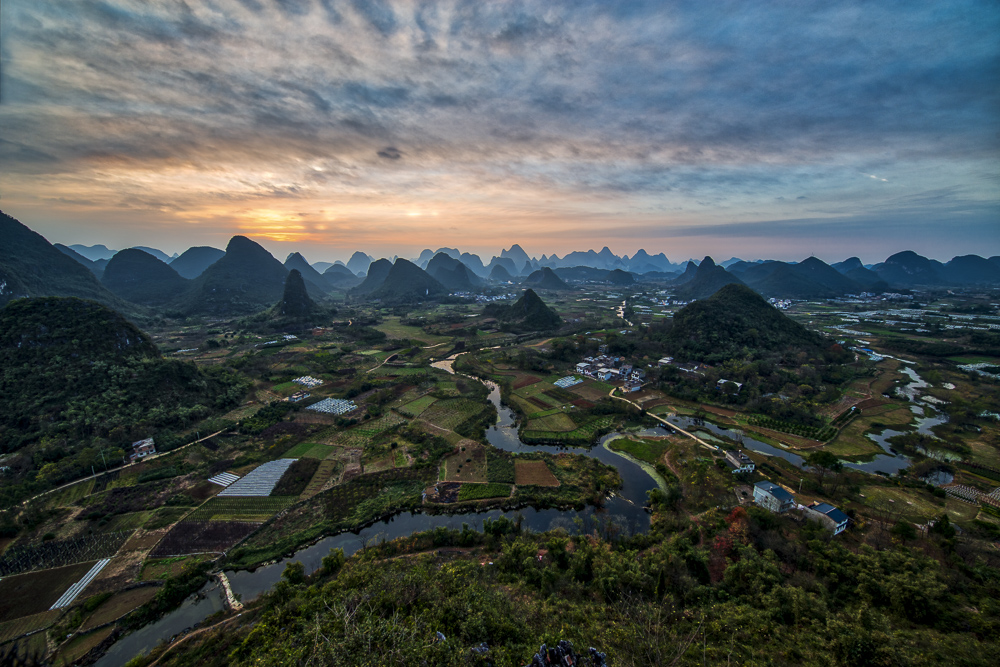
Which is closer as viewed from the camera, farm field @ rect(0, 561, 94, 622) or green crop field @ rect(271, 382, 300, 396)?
farm field @ rect(0, 561, 94, 622)

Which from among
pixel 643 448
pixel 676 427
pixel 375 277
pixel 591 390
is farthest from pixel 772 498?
pixel 375 277

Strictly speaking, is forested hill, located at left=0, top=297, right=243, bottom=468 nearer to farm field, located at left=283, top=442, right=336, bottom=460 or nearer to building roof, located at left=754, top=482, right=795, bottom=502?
farm field, located at left=283, top=442, right=336, bottom=460

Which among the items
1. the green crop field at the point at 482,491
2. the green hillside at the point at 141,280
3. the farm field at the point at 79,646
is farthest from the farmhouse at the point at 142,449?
the green hillside at the point at 141,280

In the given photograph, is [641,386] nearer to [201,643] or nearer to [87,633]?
[201,643]

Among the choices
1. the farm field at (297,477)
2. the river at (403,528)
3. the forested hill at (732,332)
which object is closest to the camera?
the river at (403,528)

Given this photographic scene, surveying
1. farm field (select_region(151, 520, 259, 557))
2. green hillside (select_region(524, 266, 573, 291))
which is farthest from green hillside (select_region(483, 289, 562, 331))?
green hillside (select_region(524, 266, 573, 291))

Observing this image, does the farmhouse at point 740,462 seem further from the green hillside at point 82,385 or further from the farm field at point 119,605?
the green hillside at point 82,385

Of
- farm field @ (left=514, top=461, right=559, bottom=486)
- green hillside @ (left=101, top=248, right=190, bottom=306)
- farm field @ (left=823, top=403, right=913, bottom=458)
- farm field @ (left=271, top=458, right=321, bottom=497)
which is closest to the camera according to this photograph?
farm field @ (left=271, top=458, right=321, bottom=497)
